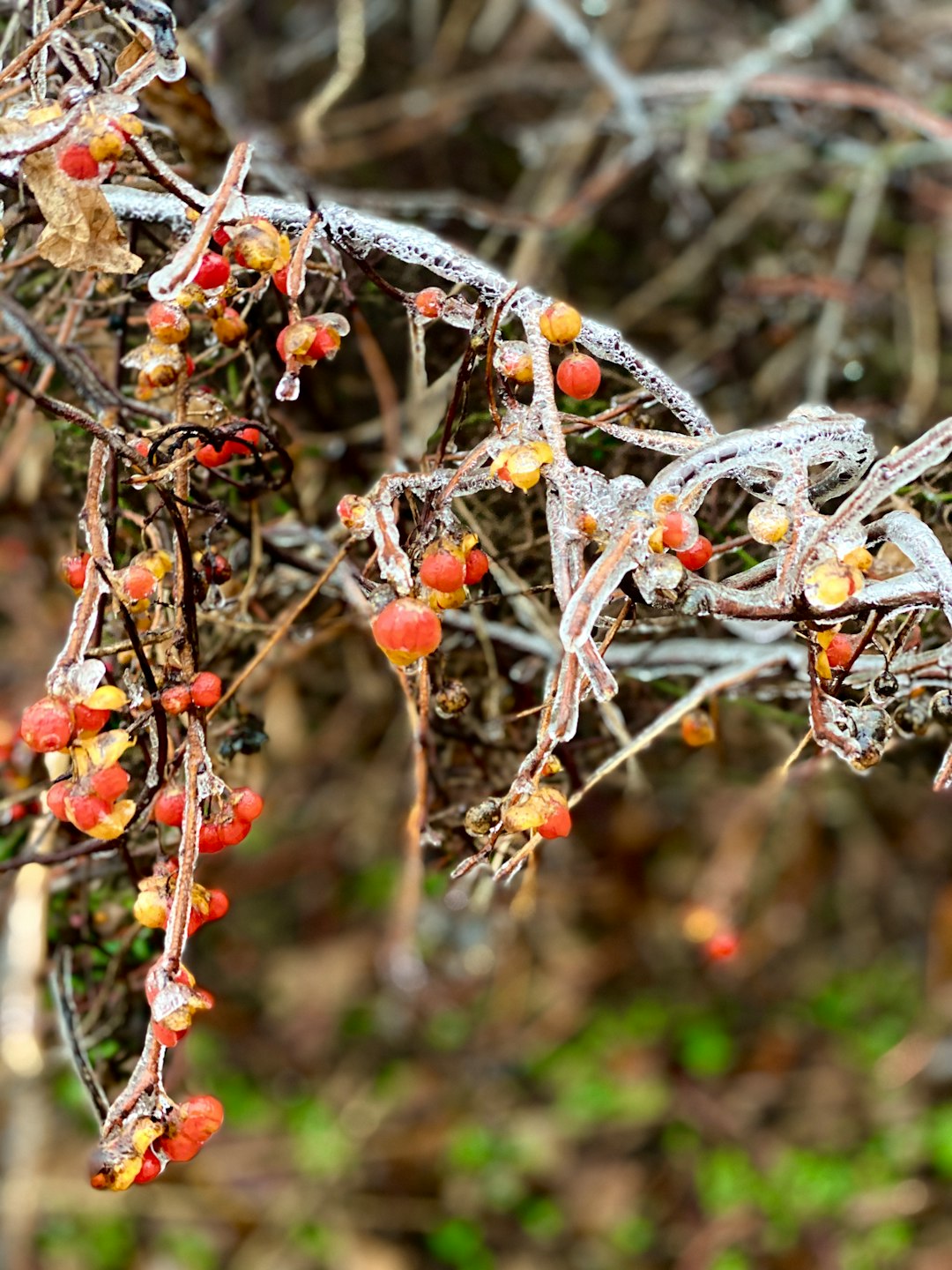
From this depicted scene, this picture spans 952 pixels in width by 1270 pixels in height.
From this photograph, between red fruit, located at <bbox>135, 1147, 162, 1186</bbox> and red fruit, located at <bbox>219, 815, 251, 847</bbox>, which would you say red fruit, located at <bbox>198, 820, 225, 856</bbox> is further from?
red fruit, located at <bbox>135, 1147, 162, 1186</bbox>

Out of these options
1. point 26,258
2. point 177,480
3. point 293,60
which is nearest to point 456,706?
point 177,480

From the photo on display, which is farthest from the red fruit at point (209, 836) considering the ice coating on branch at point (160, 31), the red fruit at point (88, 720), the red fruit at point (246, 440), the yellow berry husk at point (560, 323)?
the ice coating on branch at point (160, 31)

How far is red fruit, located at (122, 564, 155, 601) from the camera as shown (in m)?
0.73

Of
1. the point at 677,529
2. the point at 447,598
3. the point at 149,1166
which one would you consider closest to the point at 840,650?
the point at 677,529

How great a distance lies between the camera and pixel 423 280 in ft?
2.99

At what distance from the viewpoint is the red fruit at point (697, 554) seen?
0.70 metres

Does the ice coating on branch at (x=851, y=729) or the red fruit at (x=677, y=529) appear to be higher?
the red fruit at (x=677, y=529)

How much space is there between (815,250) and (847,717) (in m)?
1.45

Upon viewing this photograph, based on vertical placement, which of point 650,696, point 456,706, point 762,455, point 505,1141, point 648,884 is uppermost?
point 762,455

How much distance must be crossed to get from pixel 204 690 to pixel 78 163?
36cm

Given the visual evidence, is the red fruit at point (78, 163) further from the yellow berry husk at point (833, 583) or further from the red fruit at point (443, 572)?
the yellow berry husk at point (833, 583)

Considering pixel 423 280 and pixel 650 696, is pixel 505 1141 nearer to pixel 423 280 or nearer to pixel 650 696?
pixel 650 696

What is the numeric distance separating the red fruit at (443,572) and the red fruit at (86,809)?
266 millimetres

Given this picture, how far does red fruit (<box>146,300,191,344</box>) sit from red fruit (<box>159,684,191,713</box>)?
0.89 feet
